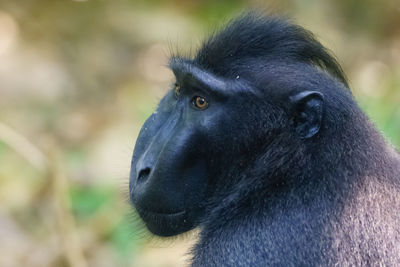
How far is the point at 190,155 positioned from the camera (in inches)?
145

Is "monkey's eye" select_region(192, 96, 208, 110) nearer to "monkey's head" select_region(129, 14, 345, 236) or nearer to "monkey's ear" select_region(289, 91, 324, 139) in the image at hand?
"monkey's head" select_region(129, 14, 345, 236)

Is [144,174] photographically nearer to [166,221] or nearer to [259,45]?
[166,221]

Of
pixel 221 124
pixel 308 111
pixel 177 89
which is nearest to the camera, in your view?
pixel 308 111

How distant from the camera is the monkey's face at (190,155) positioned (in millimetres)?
3674

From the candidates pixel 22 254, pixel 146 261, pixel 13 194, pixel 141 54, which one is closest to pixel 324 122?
pixel 146 261

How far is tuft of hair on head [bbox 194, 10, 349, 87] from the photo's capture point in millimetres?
3854

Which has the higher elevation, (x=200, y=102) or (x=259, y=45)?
(x=259, y=45)

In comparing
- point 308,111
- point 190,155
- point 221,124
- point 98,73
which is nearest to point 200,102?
point 221,124

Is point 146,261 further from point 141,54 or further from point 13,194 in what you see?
point 141,54

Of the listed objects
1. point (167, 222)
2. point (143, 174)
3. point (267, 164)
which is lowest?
point (167, 222)

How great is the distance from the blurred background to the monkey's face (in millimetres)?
3474

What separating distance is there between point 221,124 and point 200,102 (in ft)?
0.60

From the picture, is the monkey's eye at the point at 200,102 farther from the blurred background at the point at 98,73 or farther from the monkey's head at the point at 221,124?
the blurred background at the point at 98,73

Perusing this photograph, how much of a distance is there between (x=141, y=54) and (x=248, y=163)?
8.72 m
